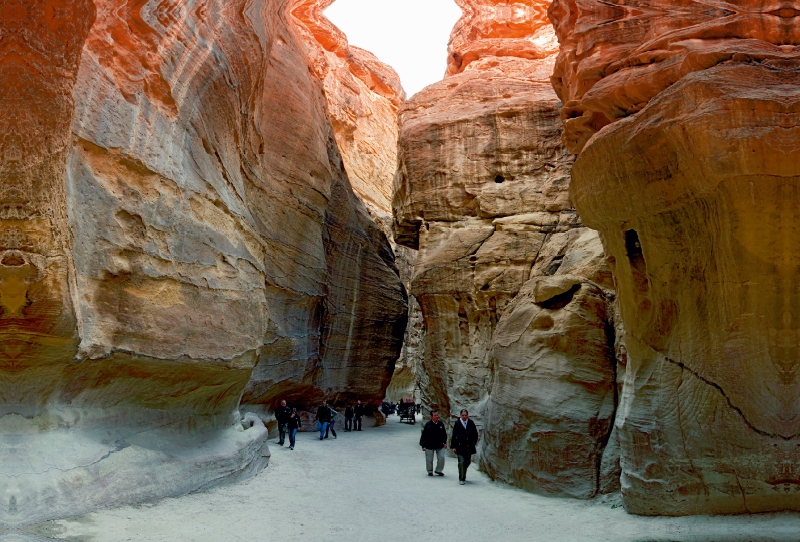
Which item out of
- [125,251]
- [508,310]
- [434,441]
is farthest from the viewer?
[508,310]

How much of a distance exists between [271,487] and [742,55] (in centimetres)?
694

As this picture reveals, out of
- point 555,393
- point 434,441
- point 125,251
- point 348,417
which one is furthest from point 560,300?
point 348,417

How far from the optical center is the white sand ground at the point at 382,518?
18.4ft

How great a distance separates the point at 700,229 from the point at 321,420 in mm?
10390

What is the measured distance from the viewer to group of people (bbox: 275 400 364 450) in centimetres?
1242

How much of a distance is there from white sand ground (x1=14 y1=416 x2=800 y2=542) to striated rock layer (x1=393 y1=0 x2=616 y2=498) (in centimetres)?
106

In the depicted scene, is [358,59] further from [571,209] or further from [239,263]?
[239,263]

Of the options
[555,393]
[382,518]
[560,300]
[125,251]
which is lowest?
Result: [382,518]

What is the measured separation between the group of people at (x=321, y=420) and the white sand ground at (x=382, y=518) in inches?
112

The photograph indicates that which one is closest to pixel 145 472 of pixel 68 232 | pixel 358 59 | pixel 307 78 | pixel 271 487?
pixel 271 487

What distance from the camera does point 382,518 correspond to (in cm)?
682

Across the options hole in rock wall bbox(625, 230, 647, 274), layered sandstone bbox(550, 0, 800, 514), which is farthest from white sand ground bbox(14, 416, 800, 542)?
hole in rock wall bbox(625, 230, 647, 274)

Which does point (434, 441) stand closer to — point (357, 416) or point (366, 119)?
point (357, 416)

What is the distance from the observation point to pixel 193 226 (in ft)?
25.2
